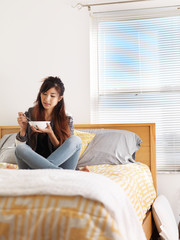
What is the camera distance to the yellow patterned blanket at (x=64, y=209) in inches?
38.5

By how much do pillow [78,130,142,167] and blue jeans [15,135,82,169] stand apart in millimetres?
530

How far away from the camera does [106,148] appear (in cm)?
254

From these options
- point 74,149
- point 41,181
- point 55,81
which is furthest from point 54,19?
point 41,181

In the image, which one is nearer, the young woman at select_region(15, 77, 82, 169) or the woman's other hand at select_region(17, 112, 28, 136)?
the young woman at select_region(15, 77, 82, 169)

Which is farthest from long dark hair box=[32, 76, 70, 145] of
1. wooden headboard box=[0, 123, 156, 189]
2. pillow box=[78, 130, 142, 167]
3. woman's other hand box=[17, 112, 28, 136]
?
wooden headboard box=[0, 123, 156, 189]

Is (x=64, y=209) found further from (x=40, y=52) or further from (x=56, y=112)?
(x=40, y=52)

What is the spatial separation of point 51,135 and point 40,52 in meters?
1.35

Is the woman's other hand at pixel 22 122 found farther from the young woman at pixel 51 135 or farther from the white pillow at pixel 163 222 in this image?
the white pillow at pixel 163 222

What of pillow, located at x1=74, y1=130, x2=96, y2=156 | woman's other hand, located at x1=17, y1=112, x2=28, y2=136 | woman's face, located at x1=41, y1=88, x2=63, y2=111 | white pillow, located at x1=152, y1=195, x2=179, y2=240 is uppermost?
woman's face, located at x1=41, y1=88, x2=63, y2=111

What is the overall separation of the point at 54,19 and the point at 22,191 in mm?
2393

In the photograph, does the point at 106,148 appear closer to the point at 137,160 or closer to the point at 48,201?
the point at 137,160

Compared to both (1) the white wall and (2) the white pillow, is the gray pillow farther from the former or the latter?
(2) the white pillow

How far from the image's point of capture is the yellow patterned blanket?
98cm

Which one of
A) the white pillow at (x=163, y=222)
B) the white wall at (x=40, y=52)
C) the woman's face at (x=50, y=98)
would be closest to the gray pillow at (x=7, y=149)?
the white wall at (x=40, y=52)
